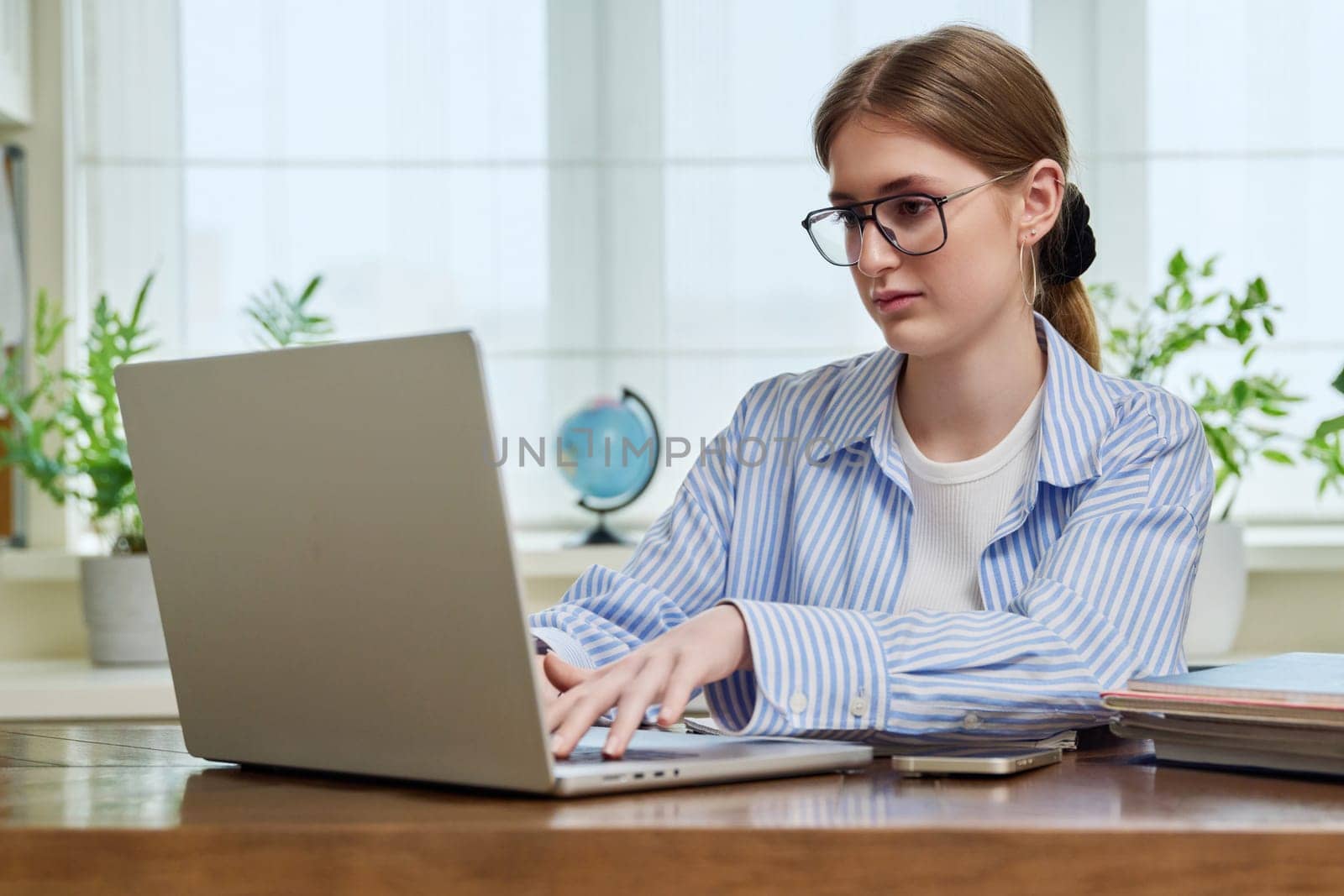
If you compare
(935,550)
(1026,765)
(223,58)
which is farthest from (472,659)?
(223,58)

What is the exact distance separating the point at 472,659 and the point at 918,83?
2.49 feet

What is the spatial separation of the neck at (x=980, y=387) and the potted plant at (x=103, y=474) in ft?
4.43

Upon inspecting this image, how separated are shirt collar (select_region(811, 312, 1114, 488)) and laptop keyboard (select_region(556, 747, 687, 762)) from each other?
507mm

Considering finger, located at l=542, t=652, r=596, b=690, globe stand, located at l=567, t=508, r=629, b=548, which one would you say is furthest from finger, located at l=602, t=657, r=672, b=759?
globe stand, located at l=567, t=508, r=629, b=548

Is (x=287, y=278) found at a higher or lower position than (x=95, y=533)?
higher

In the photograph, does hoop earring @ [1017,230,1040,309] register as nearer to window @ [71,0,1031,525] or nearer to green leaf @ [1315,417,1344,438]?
green leaf @ [1315,417,1344,438]

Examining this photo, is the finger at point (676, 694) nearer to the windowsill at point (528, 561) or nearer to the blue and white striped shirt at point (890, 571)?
the blue and white striped shirt at point (890, 571)

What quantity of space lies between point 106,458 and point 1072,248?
1.56 m

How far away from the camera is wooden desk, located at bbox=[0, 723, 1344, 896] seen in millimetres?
642

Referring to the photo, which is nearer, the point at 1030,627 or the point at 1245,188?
the point at 1030,627

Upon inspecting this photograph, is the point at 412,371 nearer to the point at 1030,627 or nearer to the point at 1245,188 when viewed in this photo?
the point at 1030,627

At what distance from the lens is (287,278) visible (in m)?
2.64

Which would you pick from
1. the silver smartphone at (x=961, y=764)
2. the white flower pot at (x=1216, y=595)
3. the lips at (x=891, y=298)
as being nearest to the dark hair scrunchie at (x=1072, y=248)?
the lips at (x=891, y=298)

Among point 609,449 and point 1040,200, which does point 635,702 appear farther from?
point 609,449
